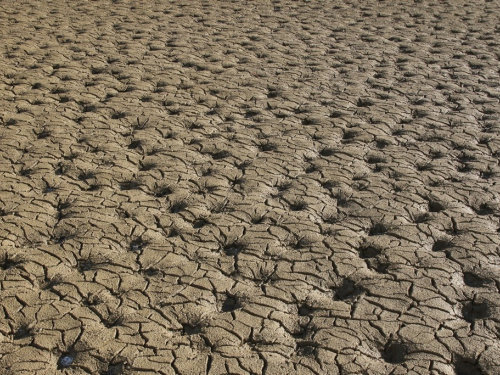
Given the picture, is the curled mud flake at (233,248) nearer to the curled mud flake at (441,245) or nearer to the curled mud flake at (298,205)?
the curled mud flake at (298,205)

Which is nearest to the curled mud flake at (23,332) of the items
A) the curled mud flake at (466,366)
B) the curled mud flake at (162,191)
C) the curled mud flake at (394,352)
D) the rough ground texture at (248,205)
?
the rough ground texture at (248,205)

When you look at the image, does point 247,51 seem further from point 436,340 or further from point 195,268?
point 436,340

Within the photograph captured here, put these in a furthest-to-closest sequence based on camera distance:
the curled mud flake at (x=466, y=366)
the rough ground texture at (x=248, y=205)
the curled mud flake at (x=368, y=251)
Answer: the curled mud flake at (x=368, y=251)
the rough ground texture at (x=248, y=205)
the curled mud flake at (x=466, y=366)

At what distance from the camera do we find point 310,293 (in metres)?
2.96

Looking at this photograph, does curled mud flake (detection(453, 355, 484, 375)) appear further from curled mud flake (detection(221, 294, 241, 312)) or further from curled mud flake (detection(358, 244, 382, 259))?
curled mud flake (detection(221, 294, 241, 312))

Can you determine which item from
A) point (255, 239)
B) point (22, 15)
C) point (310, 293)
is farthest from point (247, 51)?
point (310, 293)

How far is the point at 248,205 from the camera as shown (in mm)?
3697

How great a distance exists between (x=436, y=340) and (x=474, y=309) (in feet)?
1.11

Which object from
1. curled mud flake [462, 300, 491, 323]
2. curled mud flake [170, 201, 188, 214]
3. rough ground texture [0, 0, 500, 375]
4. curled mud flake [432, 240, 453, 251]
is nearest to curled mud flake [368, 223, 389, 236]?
rough ground texture [0, 0, 500, 375]

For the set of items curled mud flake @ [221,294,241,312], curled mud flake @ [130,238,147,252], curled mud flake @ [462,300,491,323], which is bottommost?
curled mud flake @ [130,238,147,252]

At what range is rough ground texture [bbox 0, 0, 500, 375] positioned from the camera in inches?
105

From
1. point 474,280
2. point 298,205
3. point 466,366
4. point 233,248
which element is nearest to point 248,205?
point 298,205

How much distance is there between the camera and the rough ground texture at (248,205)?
267 centimetres

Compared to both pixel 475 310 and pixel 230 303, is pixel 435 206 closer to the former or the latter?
pixel 475 310
